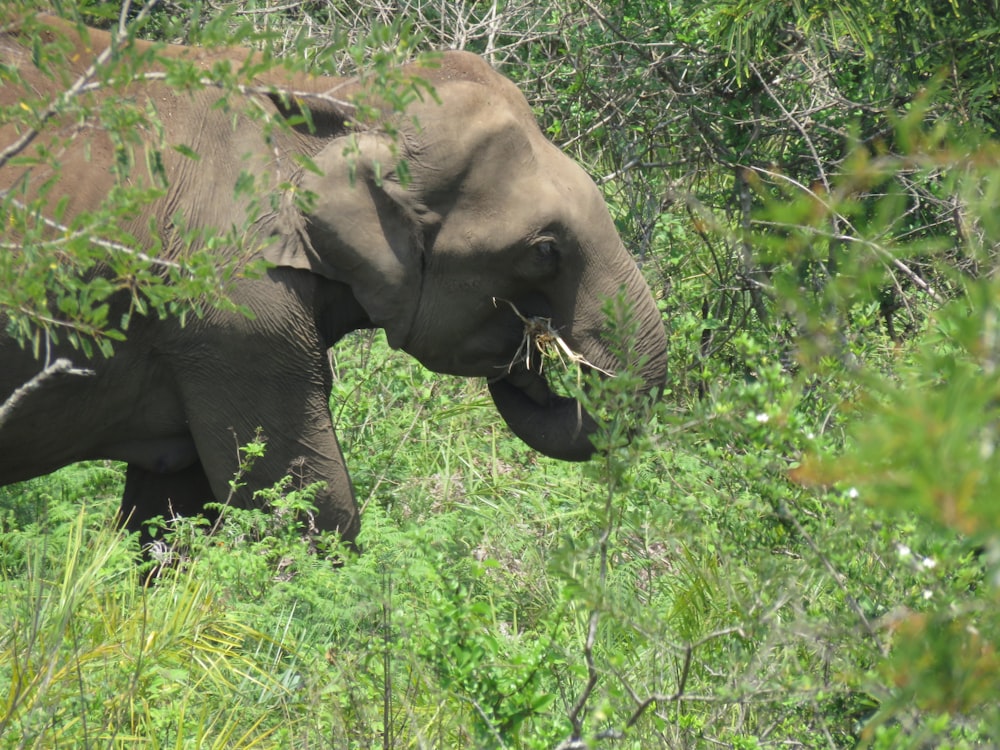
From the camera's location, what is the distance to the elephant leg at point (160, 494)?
19.6 ft

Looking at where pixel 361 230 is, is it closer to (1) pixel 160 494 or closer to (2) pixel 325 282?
(2) pixel 325 282

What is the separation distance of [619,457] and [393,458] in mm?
3674

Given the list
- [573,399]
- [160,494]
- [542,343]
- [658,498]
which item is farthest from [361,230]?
[160,494]

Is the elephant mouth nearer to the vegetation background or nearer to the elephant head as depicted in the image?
the elephant head

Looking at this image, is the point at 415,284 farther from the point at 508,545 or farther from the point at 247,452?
the point at 508,545

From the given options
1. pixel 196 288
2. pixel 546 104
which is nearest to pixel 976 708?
pixel 196 288

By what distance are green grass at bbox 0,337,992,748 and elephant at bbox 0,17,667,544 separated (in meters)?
0.39

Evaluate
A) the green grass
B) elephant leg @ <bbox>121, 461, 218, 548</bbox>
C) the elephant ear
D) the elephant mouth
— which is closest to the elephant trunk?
the elephant mouth

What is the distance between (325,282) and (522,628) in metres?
1.47

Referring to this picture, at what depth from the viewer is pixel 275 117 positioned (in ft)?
8.22

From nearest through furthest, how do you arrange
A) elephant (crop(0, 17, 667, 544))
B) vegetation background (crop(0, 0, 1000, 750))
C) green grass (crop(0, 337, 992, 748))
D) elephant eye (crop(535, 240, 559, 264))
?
vegetation background (crop(0, 0, 1000, 750)) → green grass (crop(0, 337, 992, 748)) → elephant (crop(0, 17, 667, 544)) → elephant eye (crop(535, 240, 559, 264))

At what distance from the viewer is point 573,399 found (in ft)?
18.3

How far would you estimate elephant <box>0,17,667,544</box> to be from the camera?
5047mm

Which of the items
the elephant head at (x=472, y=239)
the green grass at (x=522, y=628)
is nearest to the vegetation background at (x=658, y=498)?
the green grass at (x=522, y=628)
